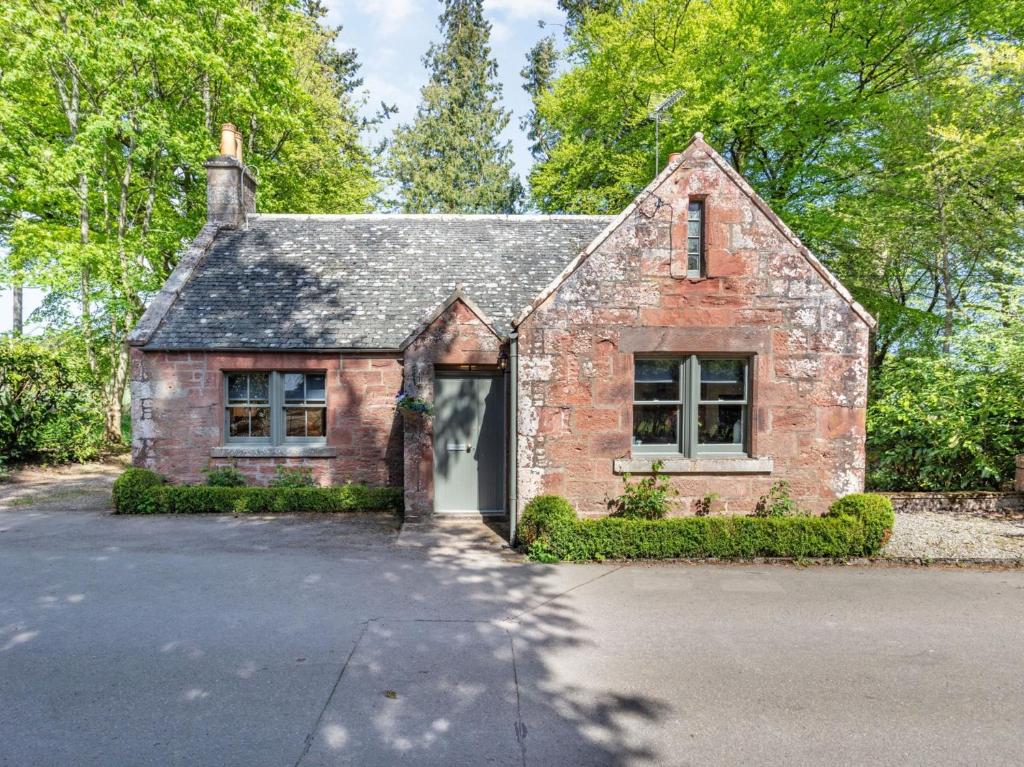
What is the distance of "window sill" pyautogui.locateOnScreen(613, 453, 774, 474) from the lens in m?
8.40

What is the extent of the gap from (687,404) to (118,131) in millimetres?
18612

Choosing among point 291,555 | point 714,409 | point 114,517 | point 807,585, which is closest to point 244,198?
point 114,517

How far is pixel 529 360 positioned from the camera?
828 centimetres

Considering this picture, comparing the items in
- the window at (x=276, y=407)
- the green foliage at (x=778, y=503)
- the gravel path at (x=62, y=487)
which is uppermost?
the window at (x=276, y=407)

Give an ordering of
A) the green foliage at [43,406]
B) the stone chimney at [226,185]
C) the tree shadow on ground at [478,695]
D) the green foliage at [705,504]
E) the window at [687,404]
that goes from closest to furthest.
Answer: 1. the tree shadow on ground at [478,695]
2. the green foliage at [705,504]
3. the window at [687,404]
4. the green foliage at [43,406]
5. the stone chimney at [226,185]

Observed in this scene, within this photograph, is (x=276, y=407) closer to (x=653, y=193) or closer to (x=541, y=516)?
(x=541, y=516)

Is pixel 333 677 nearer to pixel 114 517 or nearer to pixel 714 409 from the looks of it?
pixel 714 409

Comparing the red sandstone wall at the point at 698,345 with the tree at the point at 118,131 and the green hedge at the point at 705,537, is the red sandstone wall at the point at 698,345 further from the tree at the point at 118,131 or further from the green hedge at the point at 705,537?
the tree at the point at 118,131

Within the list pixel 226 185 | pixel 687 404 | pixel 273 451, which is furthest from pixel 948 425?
pixel 226 185

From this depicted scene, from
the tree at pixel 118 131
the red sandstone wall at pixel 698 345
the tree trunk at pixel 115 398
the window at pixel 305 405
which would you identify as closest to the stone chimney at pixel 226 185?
the tree at pixel 118 131

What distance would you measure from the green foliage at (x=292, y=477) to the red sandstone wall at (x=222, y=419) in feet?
0.38

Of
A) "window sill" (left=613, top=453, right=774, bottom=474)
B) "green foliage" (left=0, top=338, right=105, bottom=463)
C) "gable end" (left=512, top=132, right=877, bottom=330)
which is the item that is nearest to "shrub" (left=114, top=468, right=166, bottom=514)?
"green foliage" (left=0, top=338, right=105, bottom=463)

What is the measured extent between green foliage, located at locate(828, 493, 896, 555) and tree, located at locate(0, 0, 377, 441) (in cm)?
1915

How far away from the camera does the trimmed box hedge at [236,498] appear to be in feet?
34.4
